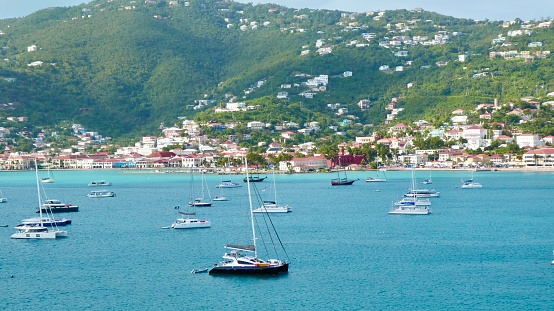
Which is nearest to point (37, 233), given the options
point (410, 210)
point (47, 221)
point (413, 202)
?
point (47, 221)

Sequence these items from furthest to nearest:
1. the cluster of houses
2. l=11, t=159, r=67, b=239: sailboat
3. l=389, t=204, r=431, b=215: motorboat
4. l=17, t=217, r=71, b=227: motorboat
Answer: the cluster of houses < l=389, t=204, r=431, b=215: motorboat < l=17, t=217, r=71, b=227: motorboat < l=11, t=159, r=67, b=239: sailboat

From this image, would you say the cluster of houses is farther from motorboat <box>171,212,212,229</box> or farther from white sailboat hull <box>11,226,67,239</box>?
white sailboat hull <box>11,226,67,239</box>

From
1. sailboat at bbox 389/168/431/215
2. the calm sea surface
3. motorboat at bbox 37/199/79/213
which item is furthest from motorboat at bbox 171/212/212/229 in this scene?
motorboat at bbox 37/199/79/213

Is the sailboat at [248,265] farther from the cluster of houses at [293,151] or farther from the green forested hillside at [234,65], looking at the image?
the green forested hillside at [234,65]

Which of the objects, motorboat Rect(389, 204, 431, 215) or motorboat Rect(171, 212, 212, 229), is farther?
motorboat Rect(389, 204, 431, 215)

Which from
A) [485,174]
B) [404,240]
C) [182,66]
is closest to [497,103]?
[485,174]
